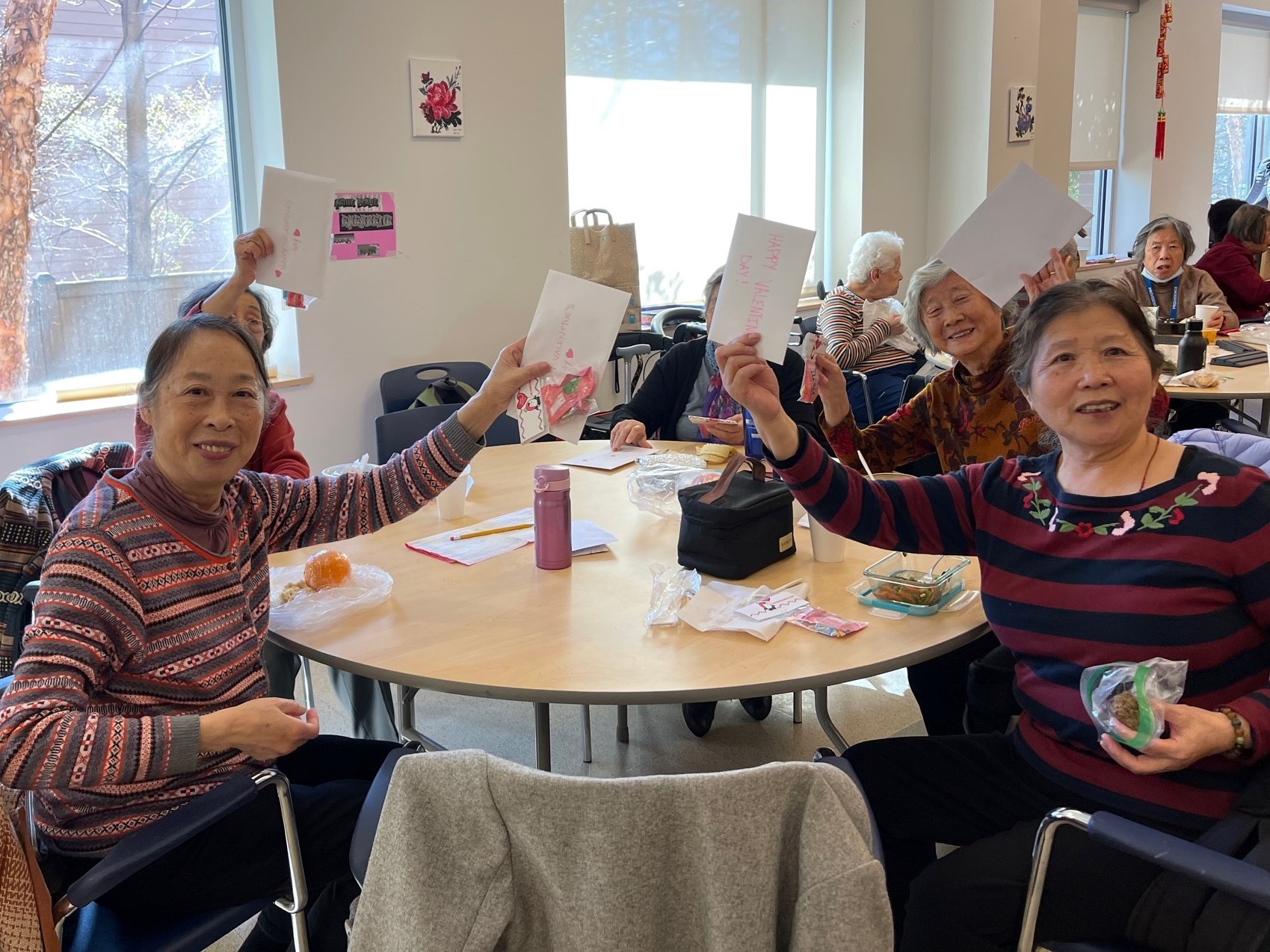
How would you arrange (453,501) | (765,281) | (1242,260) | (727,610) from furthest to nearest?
(1242,260) < (453,501) < (727,610) < (765,281)

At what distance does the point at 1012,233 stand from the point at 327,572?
1.42 metres

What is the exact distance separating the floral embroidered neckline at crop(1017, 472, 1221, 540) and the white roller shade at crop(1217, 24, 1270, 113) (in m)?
9.17

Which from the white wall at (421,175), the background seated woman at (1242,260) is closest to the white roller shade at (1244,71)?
the background seated woman at (1242,260)

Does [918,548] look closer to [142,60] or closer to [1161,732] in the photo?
[1161,732]

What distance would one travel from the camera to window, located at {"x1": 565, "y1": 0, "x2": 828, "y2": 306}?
18.0 feet

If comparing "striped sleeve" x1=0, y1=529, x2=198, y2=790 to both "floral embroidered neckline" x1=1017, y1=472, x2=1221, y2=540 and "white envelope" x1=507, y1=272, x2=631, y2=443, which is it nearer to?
"white envelope" x1=507, y1=272, x2=631, y2=443

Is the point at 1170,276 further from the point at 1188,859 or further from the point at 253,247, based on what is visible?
the point at 1188,859

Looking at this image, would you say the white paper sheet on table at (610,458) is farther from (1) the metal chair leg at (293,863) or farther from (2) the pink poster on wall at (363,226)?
(2) the pink poster on wall at (363,226)

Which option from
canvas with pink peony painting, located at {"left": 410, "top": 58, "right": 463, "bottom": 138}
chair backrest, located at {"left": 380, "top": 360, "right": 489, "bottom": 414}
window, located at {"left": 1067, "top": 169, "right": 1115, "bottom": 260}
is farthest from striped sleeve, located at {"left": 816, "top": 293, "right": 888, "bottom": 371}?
window, located at {"left": 1067, "top": 169, "right": 1115, "bottom": 260}

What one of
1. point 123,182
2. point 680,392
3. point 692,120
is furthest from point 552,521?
point 692,120

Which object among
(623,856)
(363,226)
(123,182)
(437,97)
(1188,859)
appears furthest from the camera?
(437,97)

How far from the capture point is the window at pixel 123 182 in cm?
362

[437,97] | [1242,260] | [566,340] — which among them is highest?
[437,97]

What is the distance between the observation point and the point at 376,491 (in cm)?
191
